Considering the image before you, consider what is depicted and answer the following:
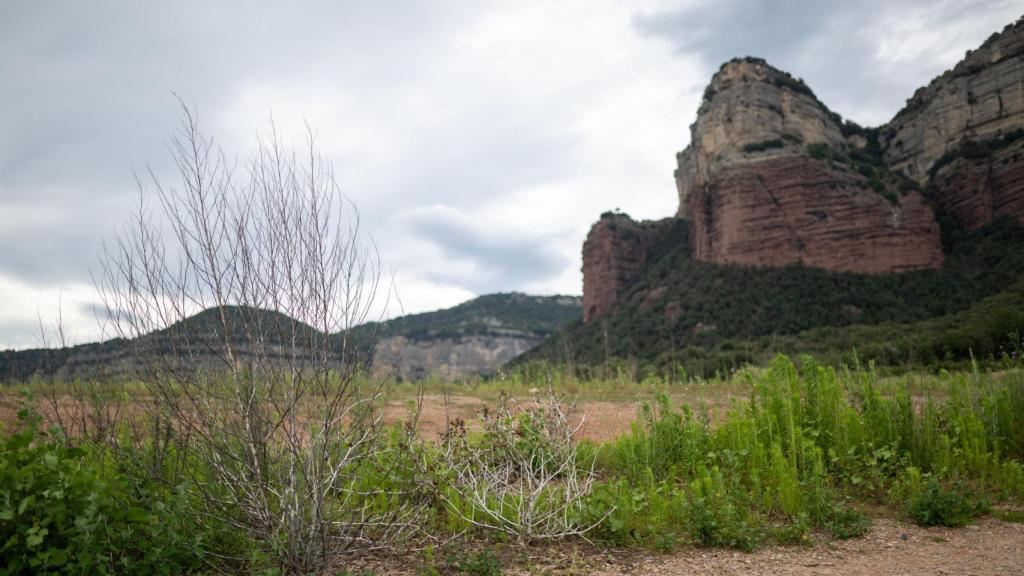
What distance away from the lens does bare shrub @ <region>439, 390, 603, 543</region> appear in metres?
4.33

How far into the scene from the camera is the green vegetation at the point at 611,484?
3.05 metres

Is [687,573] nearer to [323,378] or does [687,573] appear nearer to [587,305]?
[323,378]

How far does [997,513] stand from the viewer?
15.7ft

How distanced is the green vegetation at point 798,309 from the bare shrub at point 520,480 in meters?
20.6

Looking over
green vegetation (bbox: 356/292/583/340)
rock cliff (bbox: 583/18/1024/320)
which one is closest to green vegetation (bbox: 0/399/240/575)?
rock cliff (bbox: 583/18/1024/320)

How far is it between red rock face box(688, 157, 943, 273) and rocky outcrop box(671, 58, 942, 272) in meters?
0.08

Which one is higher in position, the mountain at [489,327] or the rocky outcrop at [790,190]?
the rocky outcrop at [790,190]

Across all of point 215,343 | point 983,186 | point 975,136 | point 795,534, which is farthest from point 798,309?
point 215,343

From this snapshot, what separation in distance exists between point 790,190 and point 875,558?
5434 cm

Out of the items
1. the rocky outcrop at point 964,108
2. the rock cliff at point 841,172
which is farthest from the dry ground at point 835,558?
the rocky outcrop at point 964,108

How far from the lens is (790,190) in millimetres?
51312

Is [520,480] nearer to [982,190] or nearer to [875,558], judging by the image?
[875,558]

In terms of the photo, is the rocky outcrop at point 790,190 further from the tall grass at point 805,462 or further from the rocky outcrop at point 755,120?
the tall grass at point 805,462

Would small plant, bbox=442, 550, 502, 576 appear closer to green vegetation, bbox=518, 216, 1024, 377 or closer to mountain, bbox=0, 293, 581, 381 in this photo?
mountain, bbox=0, 293, 581, 381
